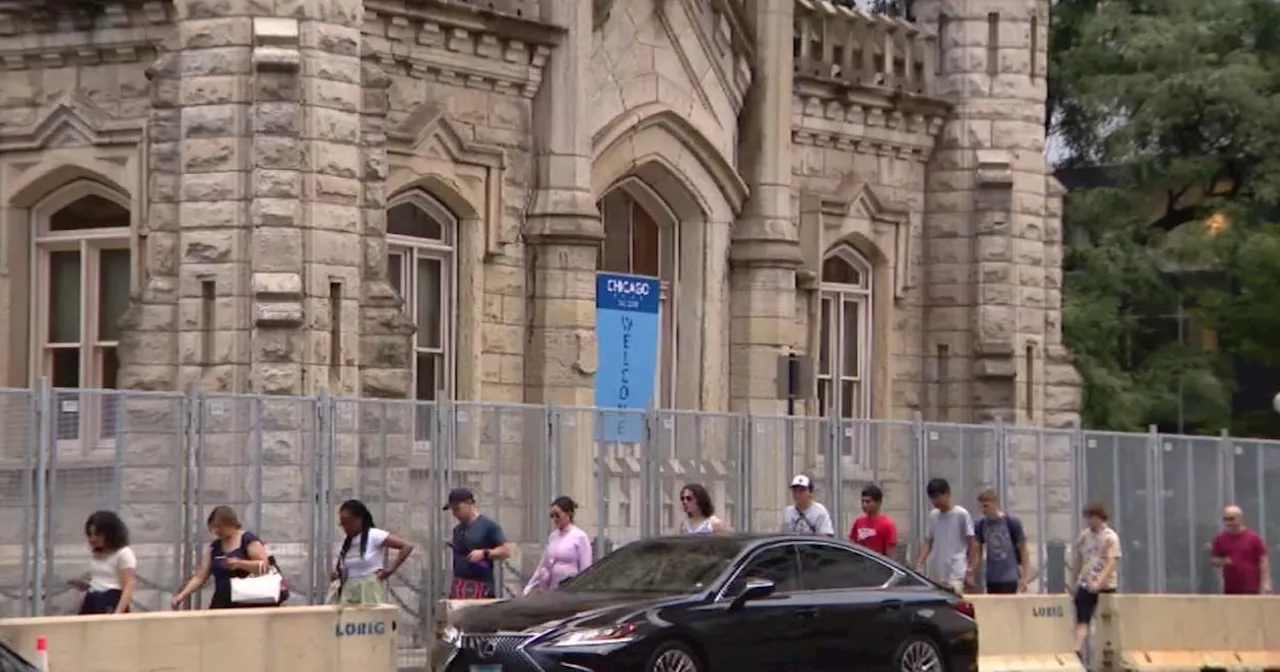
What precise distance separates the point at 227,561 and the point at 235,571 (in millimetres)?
93

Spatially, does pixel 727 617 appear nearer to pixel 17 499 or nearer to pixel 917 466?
pixel 17 499

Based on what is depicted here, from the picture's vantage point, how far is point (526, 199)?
30578 mm

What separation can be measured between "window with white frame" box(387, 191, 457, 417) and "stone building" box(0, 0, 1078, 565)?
31 millimetres

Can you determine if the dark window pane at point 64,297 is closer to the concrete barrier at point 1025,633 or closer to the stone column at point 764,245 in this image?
the stone column at point 764,245

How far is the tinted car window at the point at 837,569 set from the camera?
871 inches

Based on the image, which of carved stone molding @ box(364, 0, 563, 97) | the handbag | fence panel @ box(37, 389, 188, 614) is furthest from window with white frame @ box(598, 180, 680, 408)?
the handbag

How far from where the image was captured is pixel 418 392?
98.3ft

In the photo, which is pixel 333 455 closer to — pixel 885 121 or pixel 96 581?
pixel 96 581

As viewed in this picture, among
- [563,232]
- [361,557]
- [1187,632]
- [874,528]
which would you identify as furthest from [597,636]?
[563,232]

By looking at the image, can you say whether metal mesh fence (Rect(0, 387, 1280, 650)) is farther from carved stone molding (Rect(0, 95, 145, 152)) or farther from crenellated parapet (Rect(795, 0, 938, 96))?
crenellated parapet (Rect(795, 0, 938, 96))

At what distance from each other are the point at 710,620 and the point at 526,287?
33.0ft

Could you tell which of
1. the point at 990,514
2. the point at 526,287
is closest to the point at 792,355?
the point at 526,287

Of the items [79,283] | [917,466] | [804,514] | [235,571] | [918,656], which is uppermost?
[79,283]

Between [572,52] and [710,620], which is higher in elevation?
[572,52]
